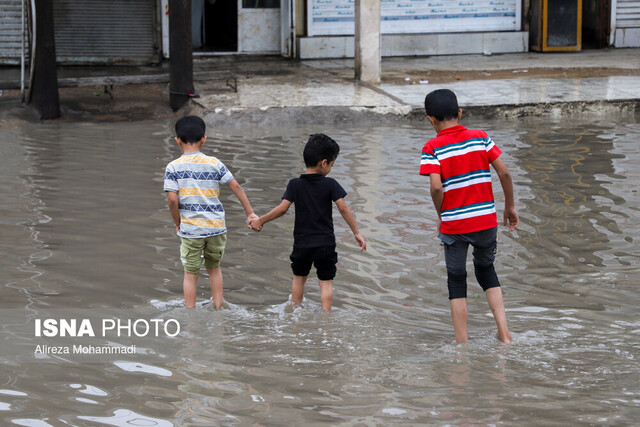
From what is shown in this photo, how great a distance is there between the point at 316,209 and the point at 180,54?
337 inches

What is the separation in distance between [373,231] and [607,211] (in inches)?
88.9

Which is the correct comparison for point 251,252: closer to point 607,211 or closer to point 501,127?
point 607,211

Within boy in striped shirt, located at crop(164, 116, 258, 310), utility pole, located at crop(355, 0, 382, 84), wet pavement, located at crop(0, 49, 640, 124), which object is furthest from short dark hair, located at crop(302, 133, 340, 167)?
utility pole, located at crop(355, 0, 382, 84)

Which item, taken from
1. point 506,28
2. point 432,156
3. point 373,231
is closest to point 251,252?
point 373,231

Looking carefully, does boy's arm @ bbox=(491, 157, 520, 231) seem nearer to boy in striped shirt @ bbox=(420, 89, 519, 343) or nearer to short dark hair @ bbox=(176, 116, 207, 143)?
boy in striped shirt @ bbox=(420, 89, 519, 343)

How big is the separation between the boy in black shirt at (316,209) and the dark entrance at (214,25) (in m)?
14.3

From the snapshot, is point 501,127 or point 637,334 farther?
point 501,127

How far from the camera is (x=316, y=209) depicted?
5.41 meters

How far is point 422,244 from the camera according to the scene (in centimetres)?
708

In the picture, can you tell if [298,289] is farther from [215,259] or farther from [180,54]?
[180,54]

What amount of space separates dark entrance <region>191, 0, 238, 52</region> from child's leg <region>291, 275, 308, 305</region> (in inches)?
562

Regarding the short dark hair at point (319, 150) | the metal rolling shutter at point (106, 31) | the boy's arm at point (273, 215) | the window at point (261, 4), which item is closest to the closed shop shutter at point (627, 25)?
the window at point (261, 4)

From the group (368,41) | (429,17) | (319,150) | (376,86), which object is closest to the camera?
(319,150)

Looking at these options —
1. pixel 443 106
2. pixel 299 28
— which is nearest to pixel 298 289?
pixel 443 106
